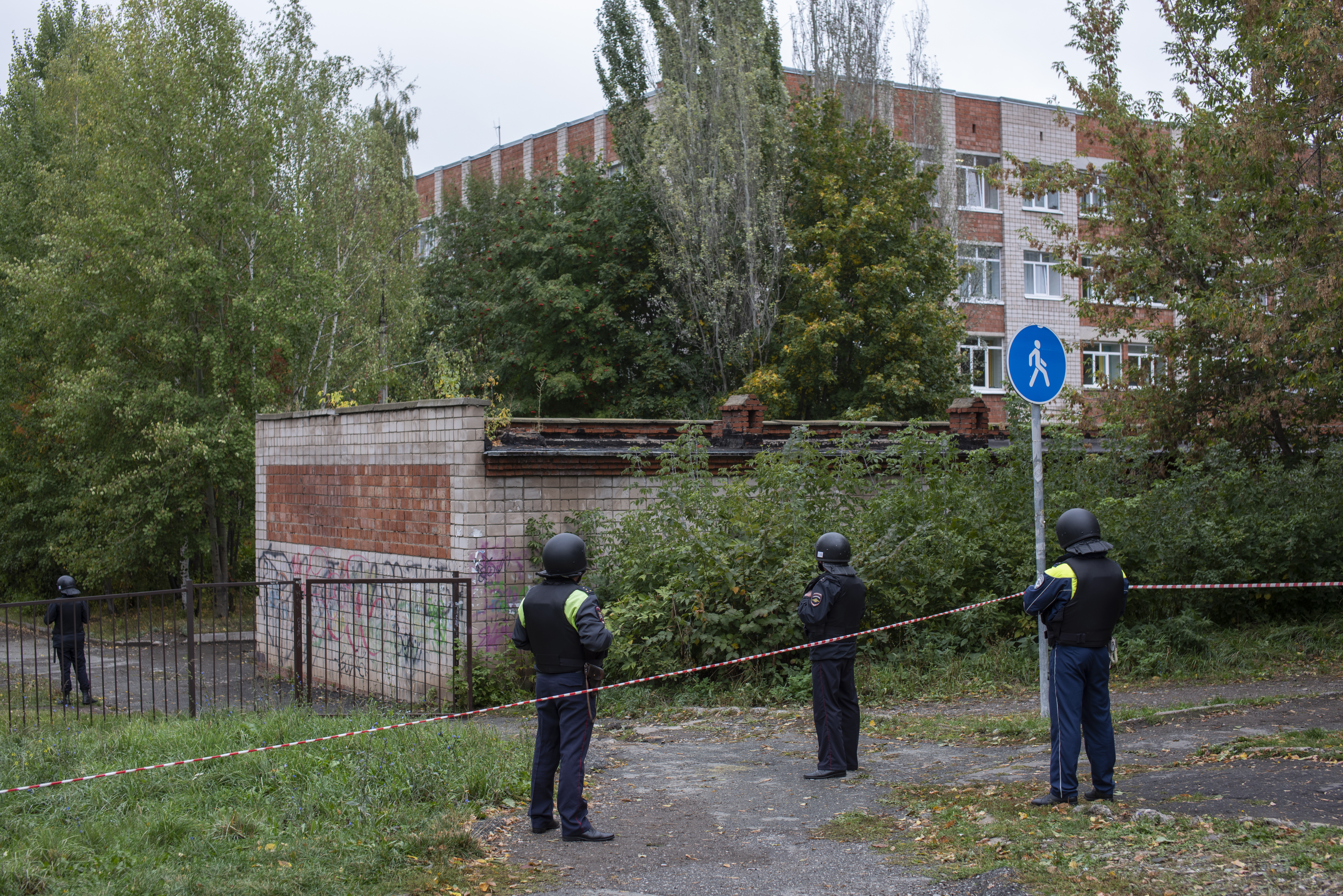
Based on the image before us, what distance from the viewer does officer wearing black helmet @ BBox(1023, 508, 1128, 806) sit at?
6.09 meters

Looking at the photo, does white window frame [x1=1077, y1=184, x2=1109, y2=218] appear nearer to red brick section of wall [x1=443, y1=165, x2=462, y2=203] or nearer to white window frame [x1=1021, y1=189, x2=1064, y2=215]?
white window frame [x1=1021, y1=189, x2=1064, y2=215]

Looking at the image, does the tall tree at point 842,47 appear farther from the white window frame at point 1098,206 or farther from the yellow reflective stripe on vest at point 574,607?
the yellow reflective stripe on vest at point 574,607

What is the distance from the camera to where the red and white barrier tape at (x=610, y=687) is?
638cm

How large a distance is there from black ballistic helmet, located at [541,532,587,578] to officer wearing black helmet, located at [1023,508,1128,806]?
258 centimetres

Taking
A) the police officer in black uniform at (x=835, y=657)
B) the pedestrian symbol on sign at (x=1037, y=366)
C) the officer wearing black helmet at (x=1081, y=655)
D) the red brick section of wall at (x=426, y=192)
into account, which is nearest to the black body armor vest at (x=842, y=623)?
the police officer in black uniform at (x=835, y=657)

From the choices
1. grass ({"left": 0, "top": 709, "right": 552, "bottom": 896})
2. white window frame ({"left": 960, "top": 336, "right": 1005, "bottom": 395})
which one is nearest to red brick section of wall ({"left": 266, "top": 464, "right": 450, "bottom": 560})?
grass ({"left": 0, "top": 709, "right": 552, "bottom": 896})

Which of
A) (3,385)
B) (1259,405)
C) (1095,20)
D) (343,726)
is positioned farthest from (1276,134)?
(3,385)

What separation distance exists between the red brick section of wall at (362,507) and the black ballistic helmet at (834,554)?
563 centimetres

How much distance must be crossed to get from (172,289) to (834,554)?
1760 centimetres

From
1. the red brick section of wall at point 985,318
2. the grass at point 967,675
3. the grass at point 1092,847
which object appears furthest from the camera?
the red brick section of wall at point 985,318

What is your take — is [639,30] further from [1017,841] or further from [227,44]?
[1017,841]

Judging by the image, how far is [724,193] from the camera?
22906 mm

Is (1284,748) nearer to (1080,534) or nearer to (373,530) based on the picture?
(1080,534)

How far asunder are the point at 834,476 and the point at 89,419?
1617 centimetres
